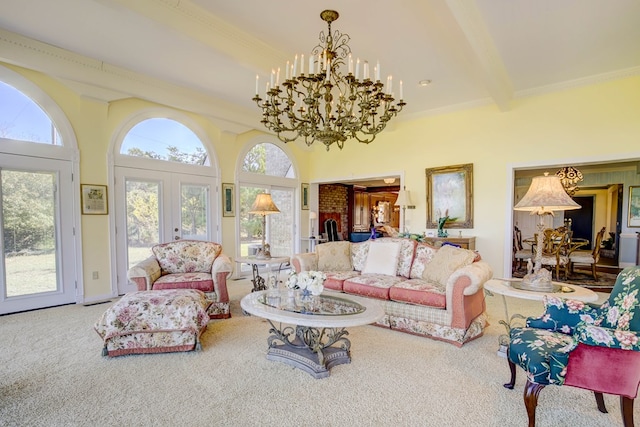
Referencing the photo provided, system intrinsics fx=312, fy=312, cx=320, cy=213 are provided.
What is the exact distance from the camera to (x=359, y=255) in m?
4.45

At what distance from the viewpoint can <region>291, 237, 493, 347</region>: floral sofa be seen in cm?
304

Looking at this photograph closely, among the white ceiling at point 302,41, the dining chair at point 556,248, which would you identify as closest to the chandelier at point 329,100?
the white ceiling at point 302,41

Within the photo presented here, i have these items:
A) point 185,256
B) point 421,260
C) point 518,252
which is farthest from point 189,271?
point 518,252

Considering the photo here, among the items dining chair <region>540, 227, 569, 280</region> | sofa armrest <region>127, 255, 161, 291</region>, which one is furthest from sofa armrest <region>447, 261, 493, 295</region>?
dining chair <region>540, 227, 569, 280</region>

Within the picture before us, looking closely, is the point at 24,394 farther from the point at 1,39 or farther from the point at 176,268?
the point at 1,39

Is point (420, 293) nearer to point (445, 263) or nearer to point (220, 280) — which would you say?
point (445, 263)

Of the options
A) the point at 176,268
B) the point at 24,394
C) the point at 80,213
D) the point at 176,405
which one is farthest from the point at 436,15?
the point at 80,213

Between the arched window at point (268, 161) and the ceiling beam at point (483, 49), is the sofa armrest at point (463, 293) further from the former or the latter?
the arched window at point (268, 161)

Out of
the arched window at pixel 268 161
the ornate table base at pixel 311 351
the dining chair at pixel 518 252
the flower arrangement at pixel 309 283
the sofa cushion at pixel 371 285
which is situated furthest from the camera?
the dining chair at pixel 518 252

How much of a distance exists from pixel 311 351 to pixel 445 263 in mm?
1843

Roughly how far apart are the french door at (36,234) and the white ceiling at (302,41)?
4.09ft

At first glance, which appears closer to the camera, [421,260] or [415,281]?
[415,281]

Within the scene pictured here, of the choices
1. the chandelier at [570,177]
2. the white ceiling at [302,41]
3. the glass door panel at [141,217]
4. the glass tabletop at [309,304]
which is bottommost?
the glass tabletop at [309,304]

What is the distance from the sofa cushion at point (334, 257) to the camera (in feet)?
14.4
